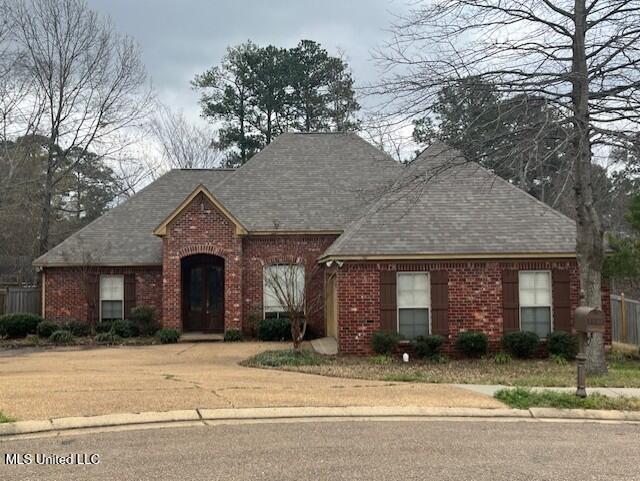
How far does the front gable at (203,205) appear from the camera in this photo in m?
20.6

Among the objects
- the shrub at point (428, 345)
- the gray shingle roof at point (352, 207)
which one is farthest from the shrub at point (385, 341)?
the gray shingle roof at point (352, 207)

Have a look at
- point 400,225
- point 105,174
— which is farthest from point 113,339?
point 105,174

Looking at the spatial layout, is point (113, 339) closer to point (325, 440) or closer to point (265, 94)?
point (325, 440)

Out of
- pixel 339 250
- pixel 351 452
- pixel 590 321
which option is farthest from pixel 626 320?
pixel 351 452

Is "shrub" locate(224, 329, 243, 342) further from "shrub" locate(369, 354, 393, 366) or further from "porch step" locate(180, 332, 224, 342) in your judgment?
"shrub" locate(369, 354, 393, 366)

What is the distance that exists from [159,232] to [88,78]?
1548cm

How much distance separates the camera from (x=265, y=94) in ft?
139

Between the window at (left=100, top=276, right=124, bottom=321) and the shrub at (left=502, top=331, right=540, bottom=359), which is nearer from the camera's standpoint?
the shrub at (left=502, top=331, right=540, bottom=359)

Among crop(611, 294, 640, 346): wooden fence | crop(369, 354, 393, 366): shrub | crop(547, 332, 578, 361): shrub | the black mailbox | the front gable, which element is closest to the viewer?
the black mailbox

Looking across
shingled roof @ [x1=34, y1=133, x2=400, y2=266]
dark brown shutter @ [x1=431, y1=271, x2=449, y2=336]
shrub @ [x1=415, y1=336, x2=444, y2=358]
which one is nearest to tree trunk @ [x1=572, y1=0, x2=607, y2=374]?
shrub @ [x1=415, y1=336, x2=444, y2=358]

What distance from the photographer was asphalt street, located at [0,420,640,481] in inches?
250

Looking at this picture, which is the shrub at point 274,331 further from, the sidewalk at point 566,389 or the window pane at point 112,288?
the sidewalk at point 566,389

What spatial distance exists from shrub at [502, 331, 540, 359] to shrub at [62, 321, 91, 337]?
13.9m

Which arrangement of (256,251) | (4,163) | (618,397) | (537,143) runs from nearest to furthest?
(618,397)
(537,143)
(256,251)
(4,163)
